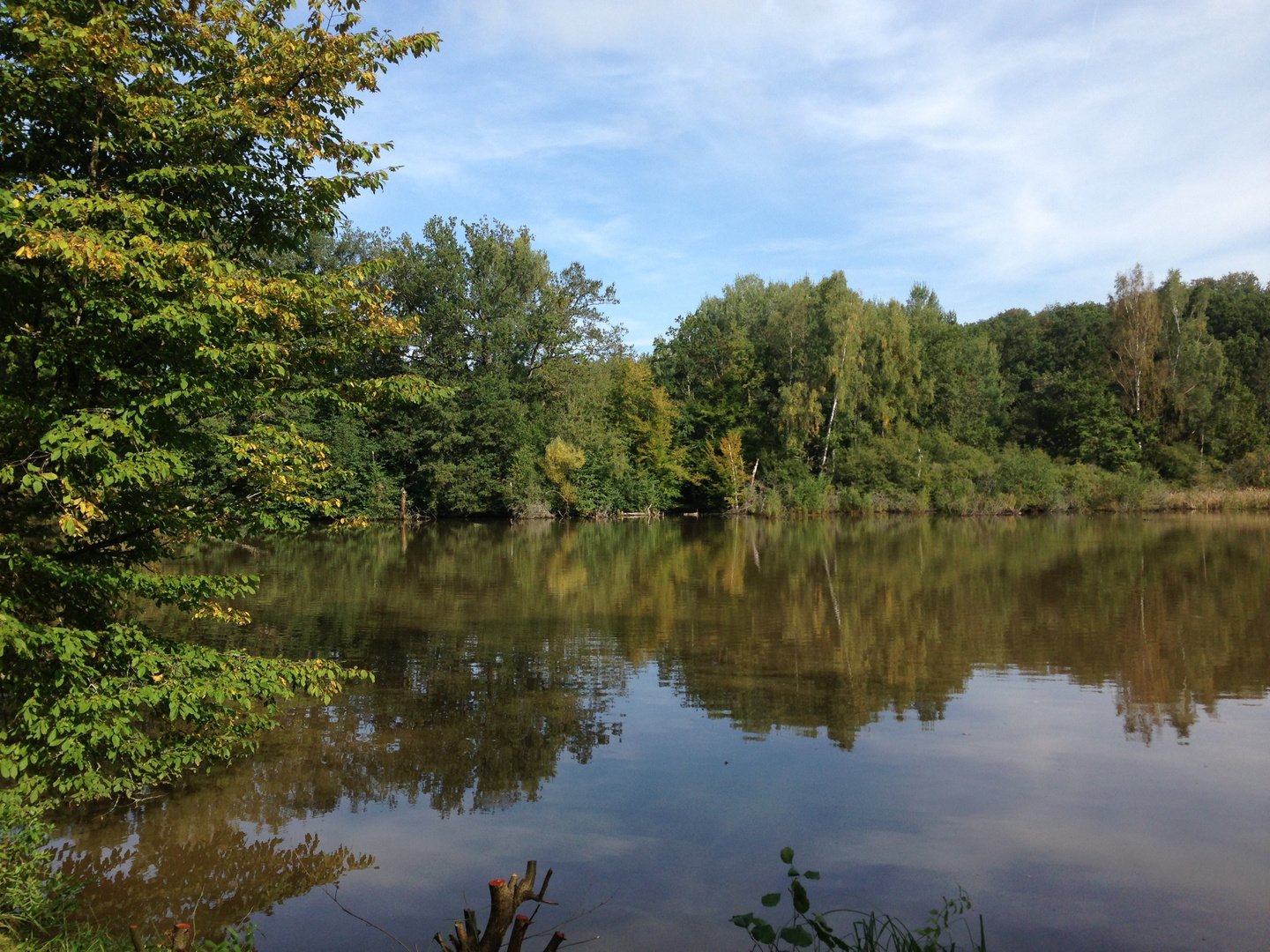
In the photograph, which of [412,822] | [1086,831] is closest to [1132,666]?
[1086,831]

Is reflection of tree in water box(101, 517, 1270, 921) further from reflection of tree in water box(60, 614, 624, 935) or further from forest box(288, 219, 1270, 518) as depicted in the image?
forest box(288, 219, 1270, 518)

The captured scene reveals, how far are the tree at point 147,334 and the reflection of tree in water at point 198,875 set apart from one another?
0.63m

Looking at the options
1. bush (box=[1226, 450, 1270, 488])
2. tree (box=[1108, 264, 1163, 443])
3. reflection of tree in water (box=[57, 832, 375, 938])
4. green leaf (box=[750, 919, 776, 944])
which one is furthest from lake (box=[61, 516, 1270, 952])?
tree (box=[1108, 264, 1163, 443])

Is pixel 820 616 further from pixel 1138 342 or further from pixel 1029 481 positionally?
pixel 1138 342

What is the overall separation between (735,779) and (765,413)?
2022 inches

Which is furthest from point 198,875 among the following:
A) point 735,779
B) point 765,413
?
point 765,413

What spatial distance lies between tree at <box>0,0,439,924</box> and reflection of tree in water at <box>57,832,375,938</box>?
633mm

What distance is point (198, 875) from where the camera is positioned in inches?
236

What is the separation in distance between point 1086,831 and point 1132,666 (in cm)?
632

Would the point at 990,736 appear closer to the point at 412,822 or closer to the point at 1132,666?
the point at 1132,666

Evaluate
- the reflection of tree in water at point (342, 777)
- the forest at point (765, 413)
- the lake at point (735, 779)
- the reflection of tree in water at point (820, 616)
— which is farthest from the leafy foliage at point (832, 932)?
the forest at point (765, 413)

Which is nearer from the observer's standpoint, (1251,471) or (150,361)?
(150,361)

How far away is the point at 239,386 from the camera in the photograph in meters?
6.78

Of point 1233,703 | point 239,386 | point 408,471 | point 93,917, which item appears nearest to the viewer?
point 93,917
